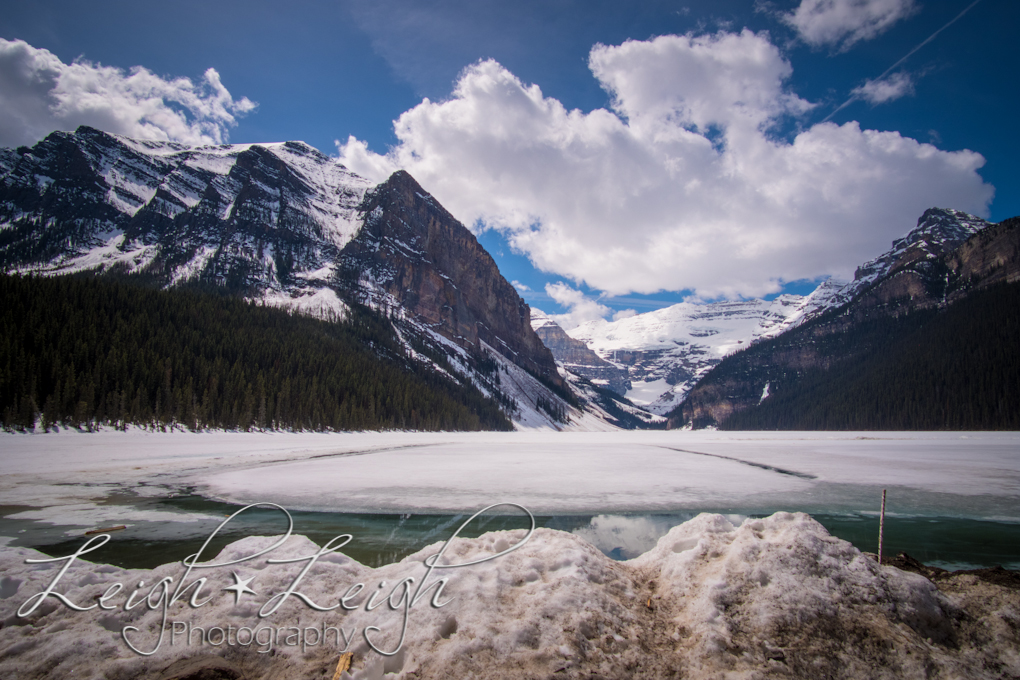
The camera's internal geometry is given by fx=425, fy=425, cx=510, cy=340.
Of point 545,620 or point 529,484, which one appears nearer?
point 545,620

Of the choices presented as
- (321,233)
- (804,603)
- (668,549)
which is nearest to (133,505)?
(668,549)

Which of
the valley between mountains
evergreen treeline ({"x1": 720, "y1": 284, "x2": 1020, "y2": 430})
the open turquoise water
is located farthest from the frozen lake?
evergreen treeline ({"x1": 720, "y1": 284, "x2": 1020, "y2": 430})

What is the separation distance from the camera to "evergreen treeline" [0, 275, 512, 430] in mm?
44344

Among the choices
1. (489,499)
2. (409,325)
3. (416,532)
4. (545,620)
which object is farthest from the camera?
(409,325)

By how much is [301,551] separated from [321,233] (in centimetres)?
21437

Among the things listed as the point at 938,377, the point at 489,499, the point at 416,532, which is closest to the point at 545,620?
the point at 416,532

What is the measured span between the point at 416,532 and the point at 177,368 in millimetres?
64213

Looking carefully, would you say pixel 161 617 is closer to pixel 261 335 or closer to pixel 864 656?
pixel 864 656

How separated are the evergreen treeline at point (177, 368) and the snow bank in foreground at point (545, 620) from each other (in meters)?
52.5

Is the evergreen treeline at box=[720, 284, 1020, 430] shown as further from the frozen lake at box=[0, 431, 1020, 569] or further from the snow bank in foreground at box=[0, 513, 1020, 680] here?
the snow bank in foreground at box=[0, 513, 1020, 680]

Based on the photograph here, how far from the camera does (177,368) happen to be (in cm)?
5700

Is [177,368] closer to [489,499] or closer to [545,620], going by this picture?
[489,499]

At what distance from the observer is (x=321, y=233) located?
195750mm

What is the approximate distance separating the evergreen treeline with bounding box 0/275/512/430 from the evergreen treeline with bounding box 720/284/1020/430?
117 meters
